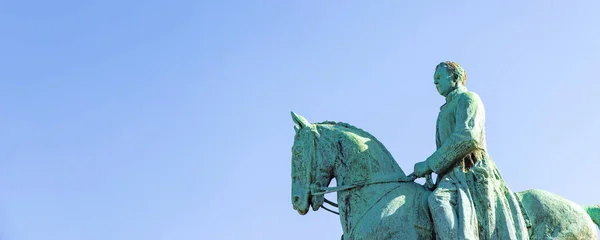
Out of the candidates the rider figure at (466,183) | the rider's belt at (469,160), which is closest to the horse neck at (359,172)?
the rider figure at (466,183)

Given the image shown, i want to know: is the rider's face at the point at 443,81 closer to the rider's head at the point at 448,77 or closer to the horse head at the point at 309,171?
the rider's head at the point at 448,77

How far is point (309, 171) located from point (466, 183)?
1.91m

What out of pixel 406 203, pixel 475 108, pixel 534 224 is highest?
→ pixel 475 108

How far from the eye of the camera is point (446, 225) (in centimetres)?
1093

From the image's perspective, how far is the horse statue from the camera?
36.8 feet

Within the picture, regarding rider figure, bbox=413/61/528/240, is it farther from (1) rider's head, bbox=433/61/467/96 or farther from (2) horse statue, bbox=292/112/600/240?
(2) horse statue, bbox=292/112/600/240

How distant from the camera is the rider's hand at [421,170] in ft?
38.6

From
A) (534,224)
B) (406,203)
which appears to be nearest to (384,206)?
(406,203)

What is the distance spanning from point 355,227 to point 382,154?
1.01 m

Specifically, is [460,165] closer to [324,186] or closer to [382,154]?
[382,154]

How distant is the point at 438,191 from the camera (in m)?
11.2

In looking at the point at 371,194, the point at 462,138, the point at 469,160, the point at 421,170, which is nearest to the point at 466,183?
the point at 469,160

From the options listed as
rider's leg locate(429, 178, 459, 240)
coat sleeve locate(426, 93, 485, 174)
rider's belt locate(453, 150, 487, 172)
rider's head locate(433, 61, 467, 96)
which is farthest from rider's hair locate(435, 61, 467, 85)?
rider's leg locate(429, 178, 459, 240)

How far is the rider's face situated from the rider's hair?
4 centimetres
